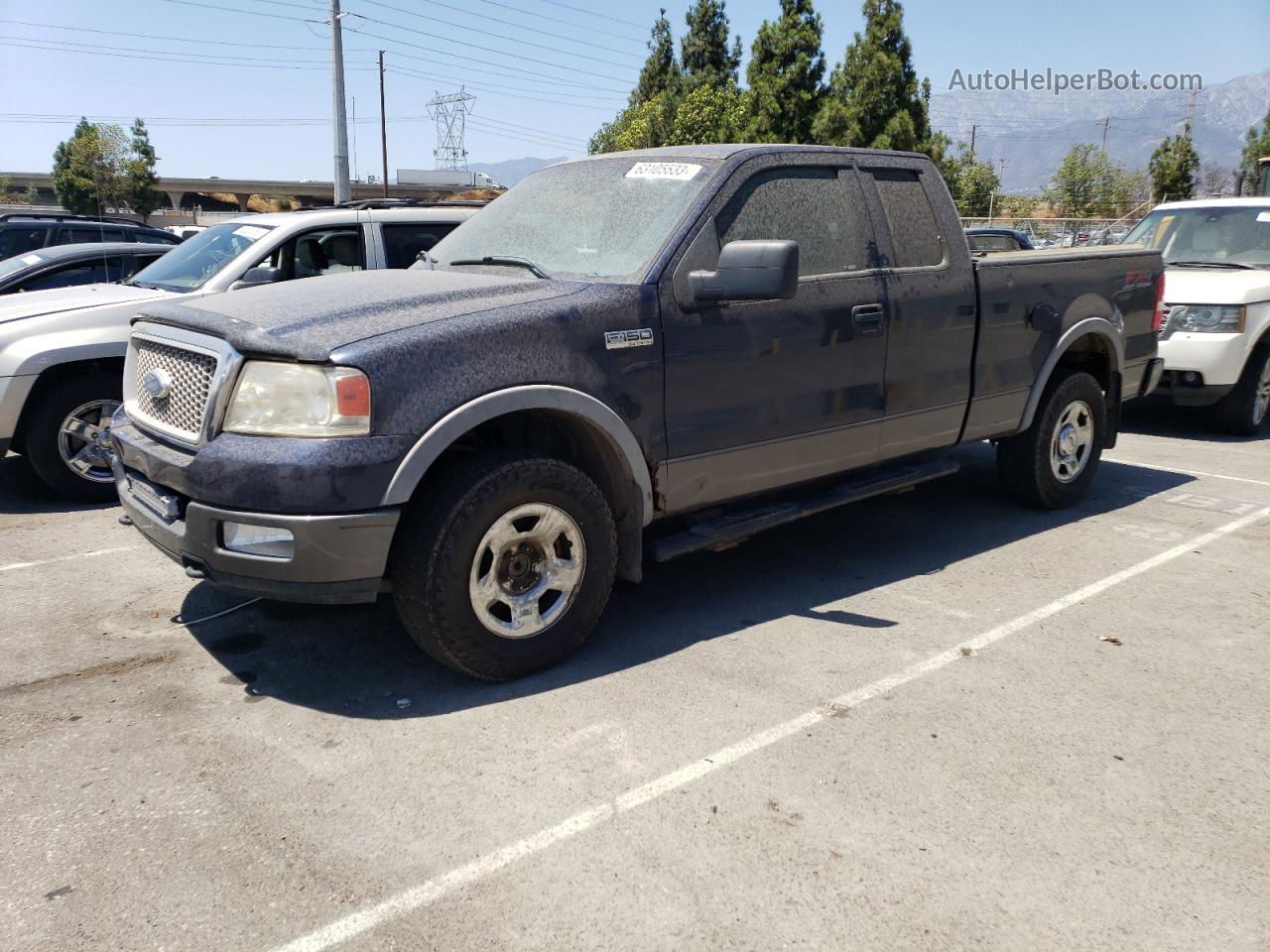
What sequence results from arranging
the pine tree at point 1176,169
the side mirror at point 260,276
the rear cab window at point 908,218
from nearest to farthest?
the rear cab window at point 908,218 < the side mirror at point 260,276 < the pine tree at point 1176,169

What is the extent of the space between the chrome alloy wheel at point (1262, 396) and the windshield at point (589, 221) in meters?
6.69

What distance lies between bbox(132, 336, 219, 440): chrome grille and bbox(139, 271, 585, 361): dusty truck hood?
0.12 m

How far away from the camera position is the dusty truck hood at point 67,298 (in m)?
6.43

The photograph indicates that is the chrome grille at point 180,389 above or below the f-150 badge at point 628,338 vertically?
below

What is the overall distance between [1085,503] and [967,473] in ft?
3.16

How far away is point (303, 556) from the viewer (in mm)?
3371

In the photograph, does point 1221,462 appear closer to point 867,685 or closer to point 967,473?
point 967,473

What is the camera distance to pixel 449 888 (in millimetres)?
2686

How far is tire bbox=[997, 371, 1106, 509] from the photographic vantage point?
20.0ft

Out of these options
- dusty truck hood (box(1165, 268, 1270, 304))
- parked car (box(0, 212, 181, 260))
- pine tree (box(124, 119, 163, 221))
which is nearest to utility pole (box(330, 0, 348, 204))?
parked car (box(0, 212, 181, 260))

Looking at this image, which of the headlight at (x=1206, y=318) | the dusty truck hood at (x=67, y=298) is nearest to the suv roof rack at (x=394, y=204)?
the dusty truck hood at (x=67, y=298)

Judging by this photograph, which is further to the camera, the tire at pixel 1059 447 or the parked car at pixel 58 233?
the parked car at pixel 58 233

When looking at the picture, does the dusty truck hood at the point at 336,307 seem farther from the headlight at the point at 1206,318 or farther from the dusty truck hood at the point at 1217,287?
the dusty truck hood at the point at 1217,287

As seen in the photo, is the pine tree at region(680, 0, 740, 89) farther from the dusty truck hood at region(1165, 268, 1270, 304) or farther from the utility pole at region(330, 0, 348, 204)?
the dusty truck hood at region(1165, 268, 1270, 304)
